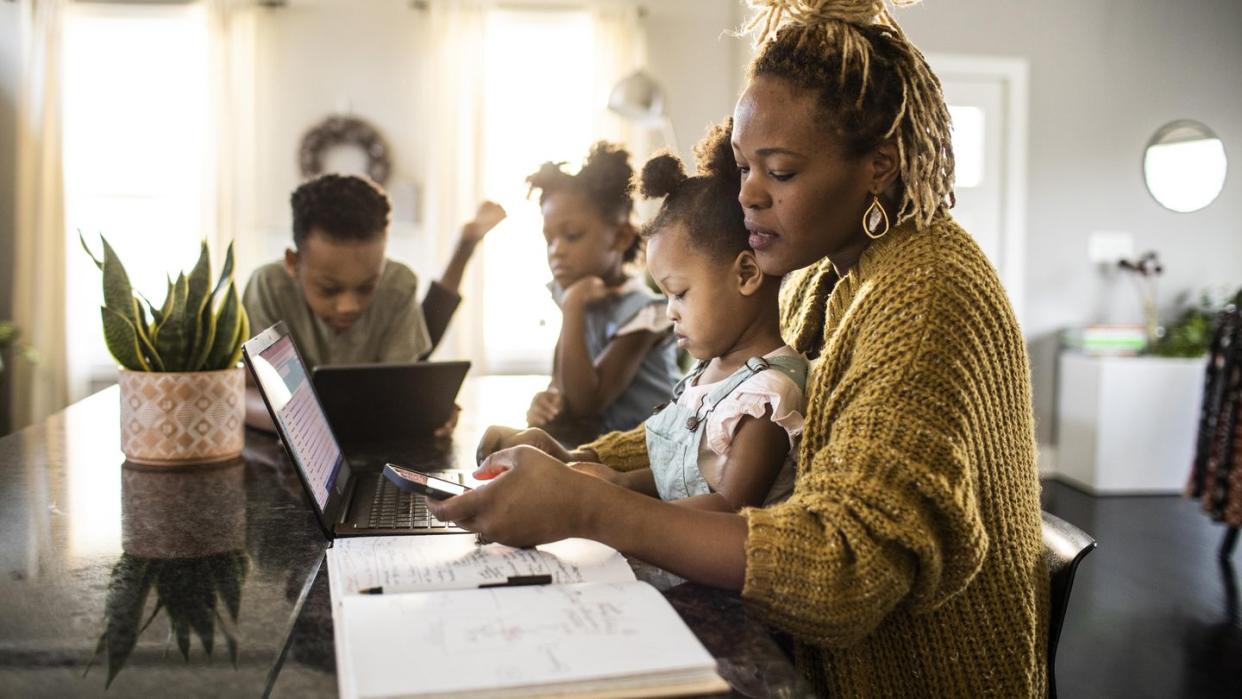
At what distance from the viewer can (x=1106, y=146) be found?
18.9ft

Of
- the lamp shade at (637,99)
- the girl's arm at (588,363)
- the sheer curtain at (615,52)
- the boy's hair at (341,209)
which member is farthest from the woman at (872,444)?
the sheer curtain at (615,52)

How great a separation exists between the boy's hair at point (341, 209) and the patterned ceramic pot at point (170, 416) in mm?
671

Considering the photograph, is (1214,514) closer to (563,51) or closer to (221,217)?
(563,51)

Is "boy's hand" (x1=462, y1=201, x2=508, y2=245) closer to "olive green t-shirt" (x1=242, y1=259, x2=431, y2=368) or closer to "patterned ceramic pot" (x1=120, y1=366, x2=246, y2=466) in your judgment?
"olive green t-shirt" (x1=242, y1=259, x2=431, y2=368)

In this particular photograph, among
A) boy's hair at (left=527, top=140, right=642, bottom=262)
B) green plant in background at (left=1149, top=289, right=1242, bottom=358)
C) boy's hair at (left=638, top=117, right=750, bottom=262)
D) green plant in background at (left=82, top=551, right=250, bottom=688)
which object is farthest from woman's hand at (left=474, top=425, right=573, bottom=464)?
green plant in background at (left=1149, top=289, right=1242, bottom=358)

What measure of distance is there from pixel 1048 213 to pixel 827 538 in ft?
17.9

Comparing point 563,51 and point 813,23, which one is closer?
point 813,23

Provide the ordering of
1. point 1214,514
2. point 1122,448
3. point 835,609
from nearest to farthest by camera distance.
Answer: point 835,609 < point 1214,514 < point 1122,448

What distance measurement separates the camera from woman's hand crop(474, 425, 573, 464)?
1429 millimetres

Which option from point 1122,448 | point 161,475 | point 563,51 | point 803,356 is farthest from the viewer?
point 563,51

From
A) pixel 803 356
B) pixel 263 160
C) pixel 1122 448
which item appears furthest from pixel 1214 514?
pixel 263 160

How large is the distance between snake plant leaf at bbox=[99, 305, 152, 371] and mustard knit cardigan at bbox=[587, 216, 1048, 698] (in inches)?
42.1

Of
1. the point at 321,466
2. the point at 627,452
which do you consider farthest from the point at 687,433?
the point at 321,466

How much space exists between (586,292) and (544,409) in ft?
1.24
